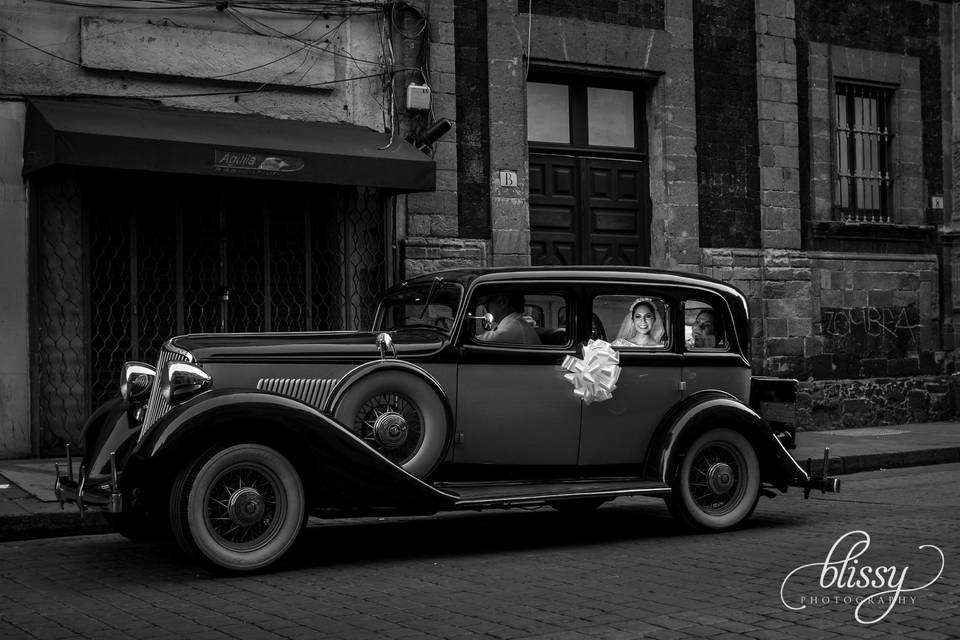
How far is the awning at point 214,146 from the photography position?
993 cm

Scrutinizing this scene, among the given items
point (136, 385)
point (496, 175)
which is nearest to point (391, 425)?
point (136, 385)

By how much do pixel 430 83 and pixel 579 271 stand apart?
19.0 feet

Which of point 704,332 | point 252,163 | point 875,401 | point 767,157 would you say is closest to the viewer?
point 704,332

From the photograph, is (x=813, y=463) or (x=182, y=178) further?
(x=182, y=178)

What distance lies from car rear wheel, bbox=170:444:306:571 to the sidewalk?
82.7 inches

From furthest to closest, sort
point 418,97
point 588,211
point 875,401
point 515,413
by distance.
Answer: point 875,401 < point 588,211 < point 418,97 < point 515,413

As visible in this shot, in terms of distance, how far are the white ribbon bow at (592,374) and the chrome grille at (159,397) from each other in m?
2.27

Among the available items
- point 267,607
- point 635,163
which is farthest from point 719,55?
point 267,607

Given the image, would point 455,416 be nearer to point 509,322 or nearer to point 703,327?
point 509,322

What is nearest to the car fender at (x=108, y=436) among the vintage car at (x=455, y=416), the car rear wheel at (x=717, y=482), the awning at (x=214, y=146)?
the vintage car at (x=455, y=416)

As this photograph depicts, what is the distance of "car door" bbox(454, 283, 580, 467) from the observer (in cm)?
678

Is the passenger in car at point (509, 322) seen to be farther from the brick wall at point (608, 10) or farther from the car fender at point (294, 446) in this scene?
the brick wall at point (608, 10)

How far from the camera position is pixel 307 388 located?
642cm

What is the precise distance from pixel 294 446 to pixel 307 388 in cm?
46
